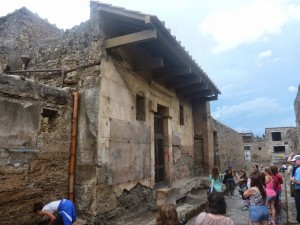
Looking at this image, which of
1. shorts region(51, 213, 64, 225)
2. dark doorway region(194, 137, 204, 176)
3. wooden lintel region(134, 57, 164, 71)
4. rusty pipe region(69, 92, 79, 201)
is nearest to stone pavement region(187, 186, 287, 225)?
dark doorway region(194, 137, 204, 176)

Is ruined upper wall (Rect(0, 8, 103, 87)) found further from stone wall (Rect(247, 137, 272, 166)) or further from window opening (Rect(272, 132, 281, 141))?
window opening (Rect(272, 132, 281, 141))

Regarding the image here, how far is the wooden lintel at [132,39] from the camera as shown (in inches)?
208

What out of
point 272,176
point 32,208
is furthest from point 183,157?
point 32,208

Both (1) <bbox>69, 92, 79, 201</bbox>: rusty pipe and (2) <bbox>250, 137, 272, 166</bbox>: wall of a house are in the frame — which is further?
(2) <bbox>250, 137, 272, 166</bbox>: wall of a house

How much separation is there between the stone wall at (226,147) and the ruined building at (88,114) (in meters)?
6.58

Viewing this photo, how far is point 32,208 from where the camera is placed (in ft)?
14.6

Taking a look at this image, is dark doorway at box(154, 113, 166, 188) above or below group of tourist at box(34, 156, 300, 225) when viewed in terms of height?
above

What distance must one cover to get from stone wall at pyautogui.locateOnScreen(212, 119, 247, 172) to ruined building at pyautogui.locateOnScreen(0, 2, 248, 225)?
21.6 feet

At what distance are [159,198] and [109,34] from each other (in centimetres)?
388

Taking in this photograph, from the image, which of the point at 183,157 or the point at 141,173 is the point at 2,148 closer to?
the point at 141,173

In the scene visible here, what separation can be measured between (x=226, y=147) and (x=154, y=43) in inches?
449

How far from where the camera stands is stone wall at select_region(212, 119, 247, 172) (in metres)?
14.1

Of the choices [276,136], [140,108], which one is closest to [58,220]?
[140,108]

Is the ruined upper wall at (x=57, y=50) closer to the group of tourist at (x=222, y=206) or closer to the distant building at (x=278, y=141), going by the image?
the group of tourist at (x=222, y=206)
